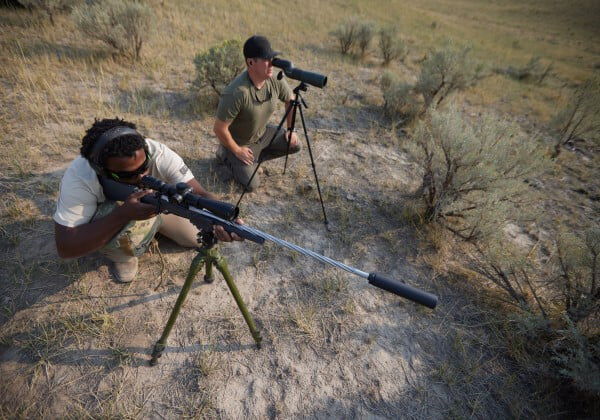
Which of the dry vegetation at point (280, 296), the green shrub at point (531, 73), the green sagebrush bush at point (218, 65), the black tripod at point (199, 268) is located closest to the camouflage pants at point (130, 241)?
the dry vegetation at point (280, 296)

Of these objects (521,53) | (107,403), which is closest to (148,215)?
(107,403)

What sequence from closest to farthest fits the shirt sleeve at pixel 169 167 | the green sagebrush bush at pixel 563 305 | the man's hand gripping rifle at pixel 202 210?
the man's hand gripping rifle at pixel 202 210 → the green sagebrush bush at pixel 563 305 → the shirt sleeve at pixel 169 167

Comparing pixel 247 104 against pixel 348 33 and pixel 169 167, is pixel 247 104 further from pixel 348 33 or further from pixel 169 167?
pixel 348 33

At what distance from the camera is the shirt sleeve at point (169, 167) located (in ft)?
8.70

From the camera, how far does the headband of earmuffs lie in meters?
1.97

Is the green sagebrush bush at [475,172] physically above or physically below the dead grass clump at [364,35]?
below

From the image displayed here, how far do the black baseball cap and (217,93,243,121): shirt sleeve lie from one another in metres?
0.50

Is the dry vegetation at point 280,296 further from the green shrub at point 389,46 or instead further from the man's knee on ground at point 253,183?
the green shrub at point 389,46

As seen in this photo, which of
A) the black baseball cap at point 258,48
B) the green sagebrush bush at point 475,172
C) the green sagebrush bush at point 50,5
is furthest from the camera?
the green sagebrush bush at point 50,5

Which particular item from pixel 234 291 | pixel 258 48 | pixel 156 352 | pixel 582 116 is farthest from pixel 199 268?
pixel 582 116

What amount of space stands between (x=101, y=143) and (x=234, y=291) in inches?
53.1

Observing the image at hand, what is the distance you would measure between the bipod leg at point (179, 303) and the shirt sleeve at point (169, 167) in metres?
1.07

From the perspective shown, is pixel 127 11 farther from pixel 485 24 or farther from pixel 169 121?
pixel 485 24

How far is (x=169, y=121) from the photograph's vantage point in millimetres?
4996
